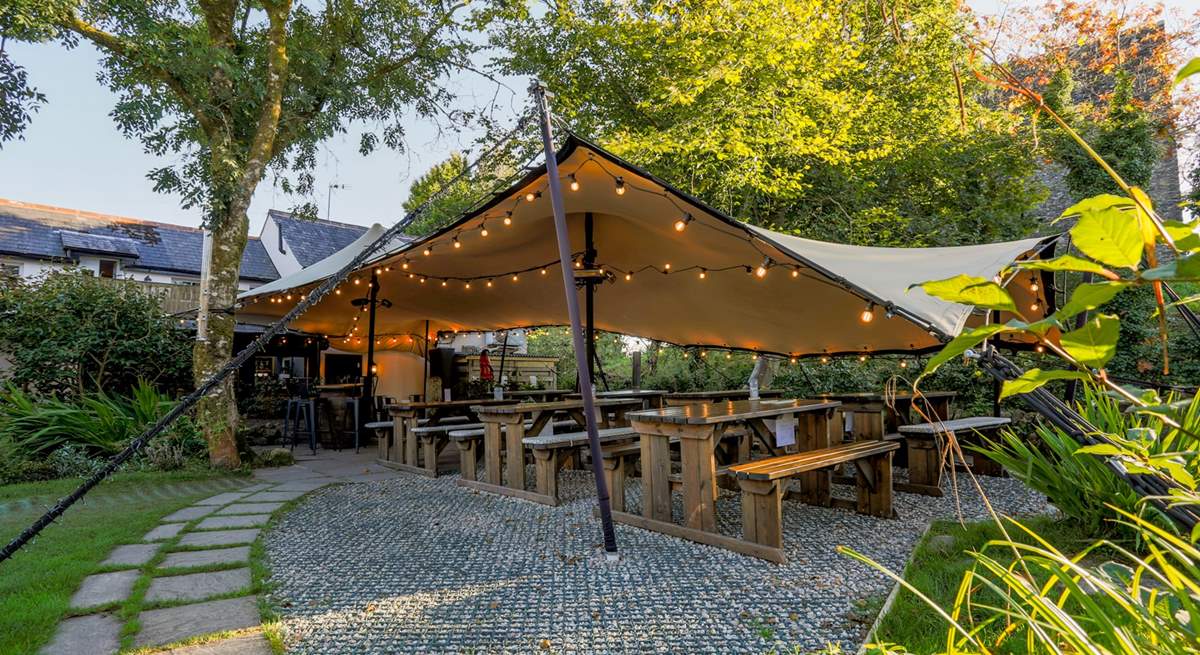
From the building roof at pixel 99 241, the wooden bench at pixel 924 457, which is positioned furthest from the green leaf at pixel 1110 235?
the building roof at pixel 99 241

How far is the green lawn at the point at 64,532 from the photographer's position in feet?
7.91

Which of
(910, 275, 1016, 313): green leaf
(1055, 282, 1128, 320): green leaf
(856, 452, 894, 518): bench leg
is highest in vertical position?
(910, 275, 1016, 313): green leaf

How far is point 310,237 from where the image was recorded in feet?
61.5

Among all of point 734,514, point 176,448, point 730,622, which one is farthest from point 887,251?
point 176,448

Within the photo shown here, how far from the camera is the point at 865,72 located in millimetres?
9359

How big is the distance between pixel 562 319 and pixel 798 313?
370 cm

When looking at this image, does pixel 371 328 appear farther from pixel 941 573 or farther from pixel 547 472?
pixel 941 573

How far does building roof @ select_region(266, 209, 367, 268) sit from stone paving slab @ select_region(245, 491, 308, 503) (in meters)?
14.2

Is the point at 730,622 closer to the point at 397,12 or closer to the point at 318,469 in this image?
the point at 318,469

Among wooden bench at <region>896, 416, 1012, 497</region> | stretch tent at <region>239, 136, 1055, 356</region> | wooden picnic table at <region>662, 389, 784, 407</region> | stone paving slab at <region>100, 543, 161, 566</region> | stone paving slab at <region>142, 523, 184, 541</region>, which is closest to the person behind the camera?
stone paving slab at <region>100, 543, 161, 566</region>

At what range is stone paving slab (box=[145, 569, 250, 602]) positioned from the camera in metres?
2.70

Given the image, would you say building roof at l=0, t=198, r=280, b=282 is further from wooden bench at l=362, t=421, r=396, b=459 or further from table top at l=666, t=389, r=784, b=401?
table top at l=666, t=389, r=784, b=401

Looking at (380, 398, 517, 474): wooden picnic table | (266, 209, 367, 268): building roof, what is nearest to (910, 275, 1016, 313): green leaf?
(380, 398, 517, 474): wooden picnic table

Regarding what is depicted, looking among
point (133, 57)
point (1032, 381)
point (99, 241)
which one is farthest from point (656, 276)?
point (99, 241)
